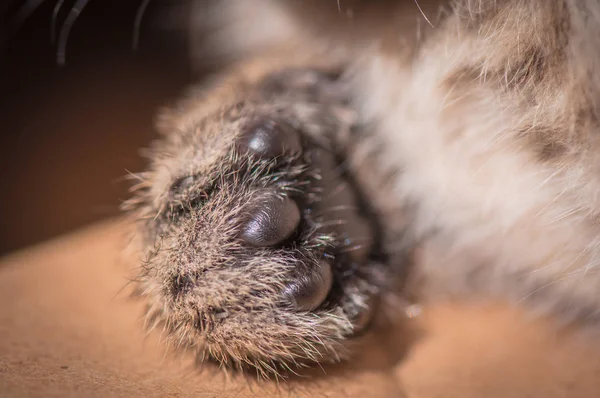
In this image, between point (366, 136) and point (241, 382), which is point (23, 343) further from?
point (366, 136)

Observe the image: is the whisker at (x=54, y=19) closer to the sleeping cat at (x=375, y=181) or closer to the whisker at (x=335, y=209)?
the sleeping cat at (x=375, y=181)

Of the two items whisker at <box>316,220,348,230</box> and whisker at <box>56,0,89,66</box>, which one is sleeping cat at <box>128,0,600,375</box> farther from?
whisker at <box>56,0,89,66</box>

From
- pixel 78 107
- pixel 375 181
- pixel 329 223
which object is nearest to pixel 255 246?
pixel 329 223

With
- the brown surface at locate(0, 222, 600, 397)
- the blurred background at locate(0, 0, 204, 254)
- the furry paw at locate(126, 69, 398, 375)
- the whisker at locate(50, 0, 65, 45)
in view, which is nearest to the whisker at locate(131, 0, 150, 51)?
the blurred background at locate(0, 0, 204, 254)

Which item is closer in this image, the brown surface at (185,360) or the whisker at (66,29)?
the brown surface at (185,360)

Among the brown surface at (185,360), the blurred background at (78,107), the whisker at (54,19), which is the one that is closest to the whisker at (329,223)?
the brown surface at (185,360)

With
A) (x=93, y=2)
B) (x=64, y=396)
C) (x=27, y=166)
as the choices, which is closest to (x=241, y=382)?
(x=64, y=396)

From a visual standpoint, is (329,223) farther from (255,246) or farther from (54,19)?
(54,19)
